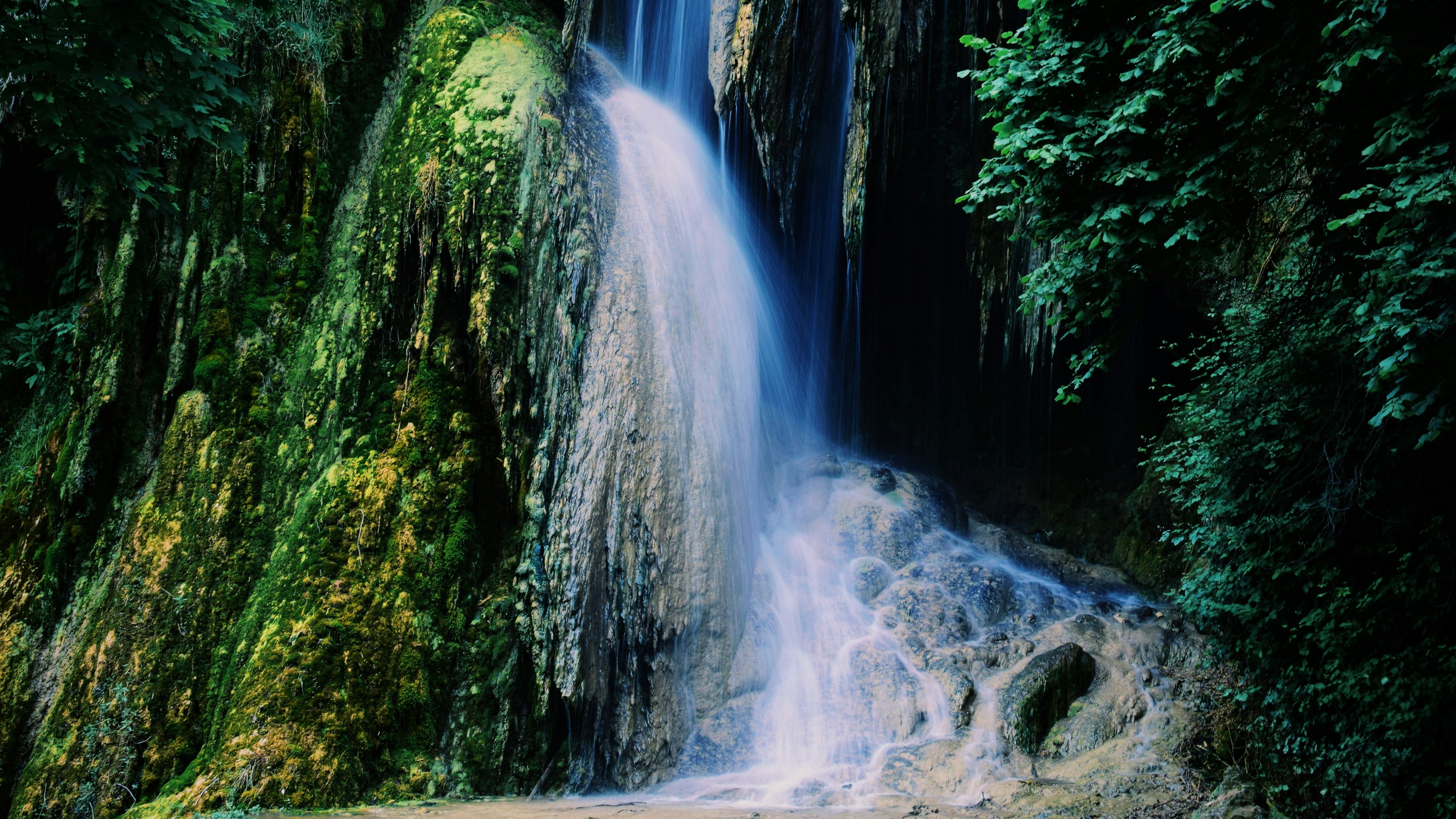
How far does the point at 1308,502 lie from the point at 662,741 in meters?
6.05

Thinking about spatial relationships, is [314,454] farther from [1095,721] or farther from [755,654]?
[1095,721]

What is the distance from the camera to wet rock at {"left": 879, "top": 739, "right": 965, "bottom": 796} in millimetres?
7570

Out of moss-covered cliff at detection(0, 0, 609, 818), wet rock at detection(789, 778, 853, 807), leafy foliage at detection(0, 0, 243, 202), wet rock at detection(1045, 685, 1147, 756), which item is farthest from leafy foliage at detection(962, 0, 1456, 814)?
leafy foliage at detection(0, 0, 243, 202)

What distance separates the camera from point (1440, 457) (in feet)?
17.0

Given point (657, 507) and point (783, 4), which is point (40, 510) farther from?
point (783, 4)

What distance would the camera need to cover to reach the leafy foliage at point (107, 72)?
17.2 feet

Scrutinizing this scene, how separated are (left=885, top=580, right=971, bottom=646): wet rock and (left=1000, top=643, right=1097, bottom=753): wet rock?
53.2 inches

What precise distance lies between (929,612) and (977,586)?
96 centimetres

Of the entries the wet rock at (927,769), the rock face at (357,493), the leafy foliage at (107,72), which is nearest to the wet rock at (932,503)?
the rock face at (357,493)

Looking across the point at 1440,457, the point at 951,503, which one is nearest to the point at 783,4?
the point at 951,503

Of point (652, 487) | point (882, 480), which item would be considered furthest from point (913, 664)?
point (882, 480)

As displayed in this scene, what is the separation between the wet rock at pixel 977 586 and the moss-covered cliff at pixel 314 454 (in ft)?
18.1

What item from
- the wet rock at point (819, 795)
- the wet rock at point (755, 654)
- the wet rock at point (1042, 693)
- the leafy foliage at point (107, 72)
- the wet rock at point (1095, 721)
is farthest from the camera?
the wet rock at point (755, 654)

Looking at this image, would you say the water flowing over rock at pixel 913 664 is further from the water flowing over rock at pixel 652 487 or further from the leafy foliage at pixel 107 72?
the leafy foliage at pixel 107 72
